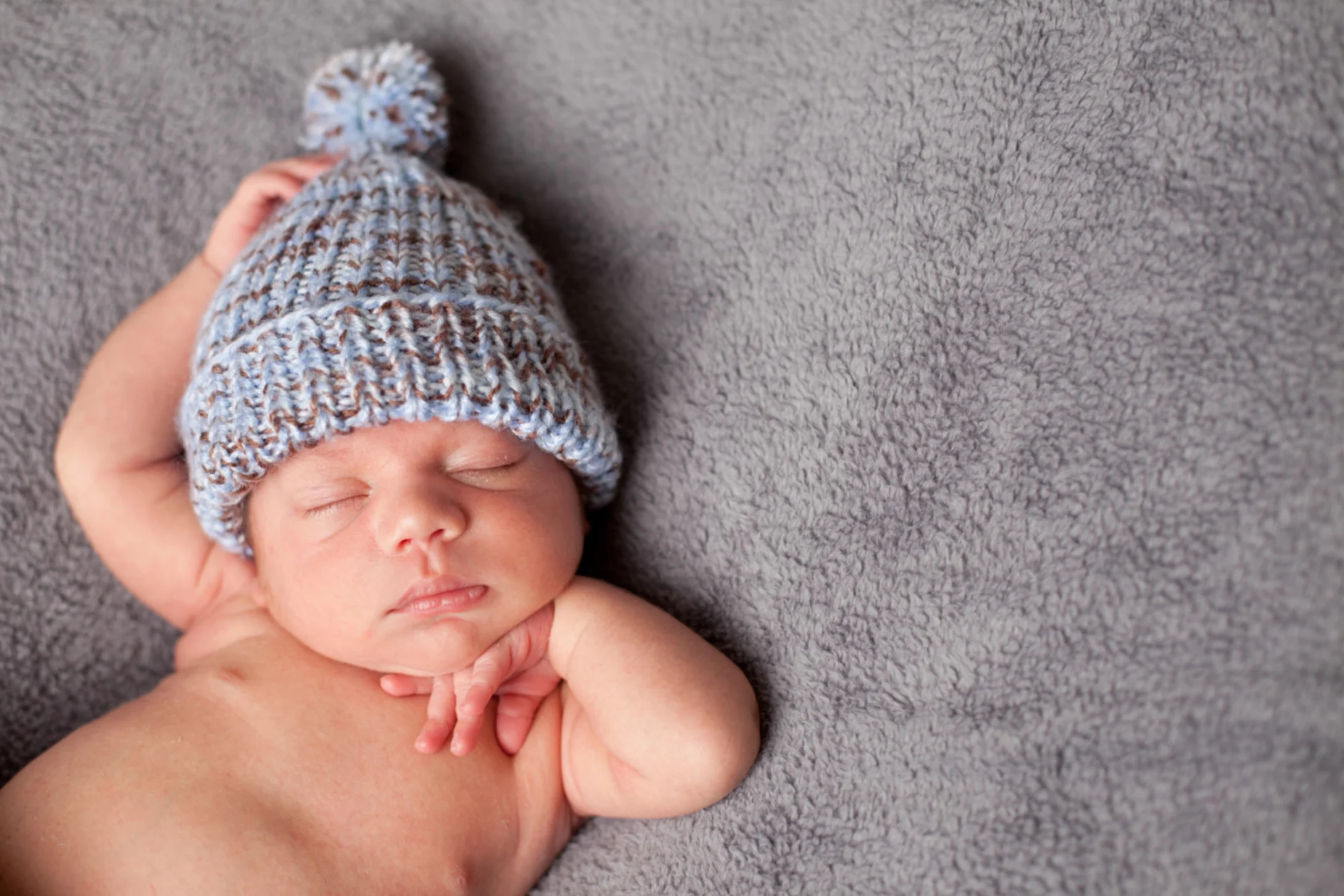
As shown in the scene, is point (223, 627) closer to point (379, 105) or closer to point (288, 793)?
point (288, 793)

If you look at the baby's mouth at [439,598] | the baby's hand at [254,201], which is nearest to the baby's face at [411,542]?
the baby's mouth at [439,598]

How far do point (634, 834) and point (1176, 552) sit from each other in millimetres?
623

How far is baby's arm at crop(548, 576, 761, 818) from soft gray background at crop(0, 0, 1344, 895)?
45 millimetres

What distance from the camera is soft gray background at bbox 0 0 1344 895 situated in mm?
820

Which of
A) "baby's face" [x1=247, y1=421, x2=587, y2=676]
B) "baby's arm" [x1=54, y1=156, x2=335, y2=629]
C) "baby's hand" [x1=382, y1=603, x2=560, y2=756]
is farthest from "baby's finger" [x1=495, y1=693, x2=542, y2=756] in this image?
"baby's arm" [x1=54, y1=156, x2=335, y2=629]

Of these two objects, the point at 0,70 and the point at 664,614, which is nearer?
the point at 664,614

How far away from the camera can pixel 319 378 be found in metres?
1.03

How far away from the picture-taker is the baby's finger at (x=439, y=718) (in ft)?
3.60

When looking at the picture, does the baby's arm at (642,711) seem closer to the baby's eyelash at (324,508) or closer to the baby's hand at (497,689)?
the baby's hand at (497,689)

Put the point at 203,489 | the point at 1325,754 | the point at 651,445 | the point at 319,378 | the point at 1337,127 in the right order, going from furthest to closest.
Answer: the point at 651,445
the point at 203,489
the point at 319,378
the point at 1337,127
the point at 1325,754

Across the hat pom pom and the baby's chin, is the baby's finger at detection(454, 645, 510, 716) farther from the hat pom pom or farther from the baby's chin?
the hat pom pom

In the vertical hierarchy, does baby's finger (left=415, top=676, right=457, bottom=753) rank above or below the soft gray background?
below

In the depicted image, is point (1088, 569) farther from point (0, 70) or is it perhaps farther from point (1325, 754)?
point (0, 70)

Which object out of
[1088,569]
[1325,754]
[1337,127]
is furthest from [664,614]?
[1337,127]
